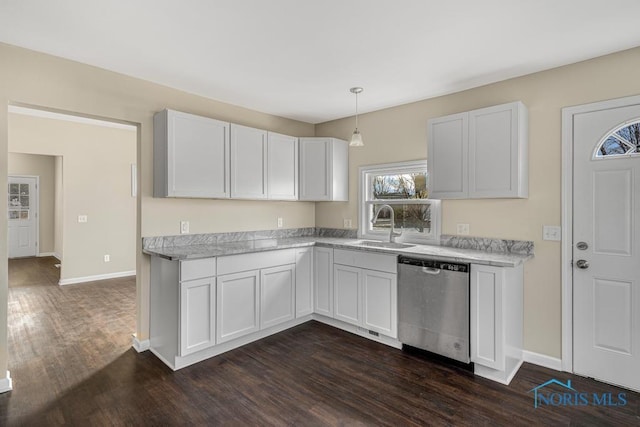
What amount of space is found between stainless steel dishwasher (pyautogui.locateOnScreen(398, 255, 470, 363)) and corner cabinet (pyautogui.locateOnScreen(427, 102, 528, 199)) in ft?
2.26

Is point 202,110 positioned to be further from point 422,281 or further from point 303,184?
point 422,281

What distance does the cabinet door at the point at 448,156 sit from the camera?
2855 mm

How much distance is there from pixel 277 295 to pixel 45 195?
7.92 m

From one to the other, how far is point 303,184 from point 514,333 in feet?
8.63

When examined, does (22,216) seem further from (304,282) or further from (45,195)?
(304,282)

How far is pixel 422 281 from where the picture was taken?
9.20ft

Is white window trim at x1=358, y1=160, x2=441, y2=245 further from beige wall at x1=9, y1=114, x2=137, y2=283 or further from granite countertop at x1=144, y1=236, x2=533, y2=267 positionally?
beige wall at x1=9, y1=114, x2=137, y2=283

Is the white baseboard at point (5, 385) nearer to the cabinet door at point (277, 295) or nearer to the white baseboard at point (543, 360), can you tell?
the cabinet door at point (277, 295)

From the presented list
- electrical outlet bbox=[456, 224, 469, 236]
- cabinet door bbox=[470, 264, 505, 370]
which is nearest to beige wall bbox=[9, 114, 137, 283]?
electrical outlet bbox=[456, 224, 469, 236]

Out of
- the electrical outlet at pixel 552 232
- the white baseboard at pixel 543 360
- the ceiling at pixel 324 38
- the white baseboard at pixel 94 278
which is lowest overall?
the white baseboard at pixel 543 360

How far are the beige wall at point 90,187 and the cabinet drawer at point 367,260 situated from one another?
4.59 m

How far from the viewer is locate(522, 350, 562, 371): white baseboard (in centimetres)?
265

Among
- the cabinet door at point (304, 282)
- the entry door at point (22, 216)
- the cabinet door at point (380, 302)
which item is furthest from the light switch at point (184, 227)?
the entry door at point (22, 216)

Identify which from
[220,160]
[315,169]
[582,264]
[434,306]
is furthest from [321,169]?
[582,264]
